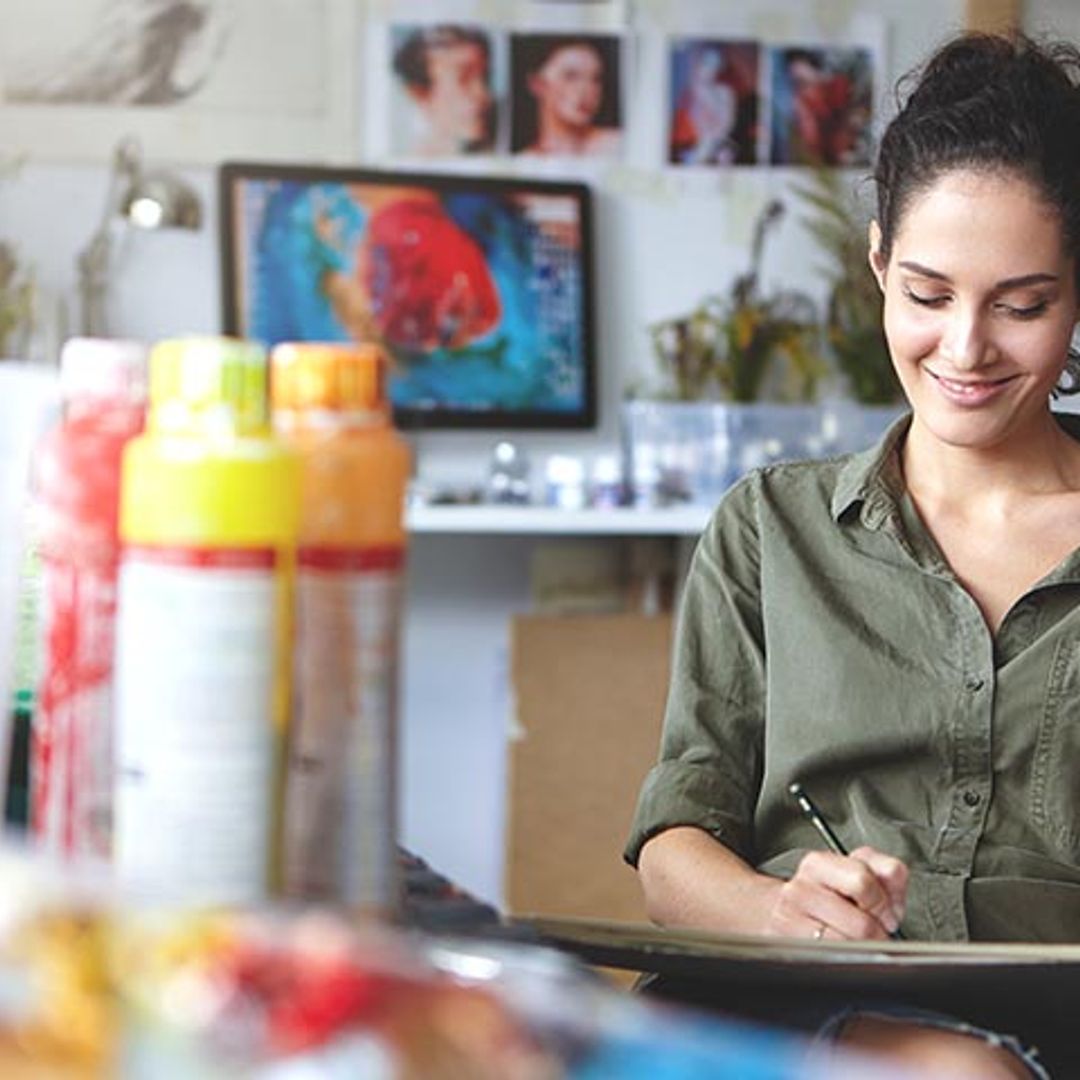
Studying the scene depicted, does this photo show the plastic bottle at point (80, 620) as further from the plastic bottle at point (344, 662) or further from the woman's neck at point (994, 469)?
the woman's neck at point (994, 469)

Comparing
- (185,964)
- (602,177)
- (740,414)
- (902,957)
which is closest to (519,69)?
(602,177)

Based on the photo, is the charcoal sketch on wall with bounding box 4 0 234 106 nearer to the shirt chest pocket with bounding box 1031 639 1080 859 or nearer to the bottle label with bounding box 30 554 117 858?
the shirt chest pocket with bounding box 1031 639 1080 859

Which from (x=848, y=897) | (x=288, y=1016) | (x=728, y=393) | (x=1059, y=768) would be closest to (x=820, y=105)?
(x=728, y=393)

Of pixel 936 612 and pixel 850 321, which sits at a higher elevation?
pixel 850 321

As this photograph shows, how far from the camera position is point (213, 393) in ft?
2.66

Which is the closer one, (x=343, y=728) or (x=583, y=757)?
(x=343, y=728)

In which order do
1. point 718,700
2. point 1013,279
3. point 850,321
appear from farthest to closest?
point 850,321 < point 718,700 < point 1013,279

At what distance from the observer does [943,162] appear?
1.58m

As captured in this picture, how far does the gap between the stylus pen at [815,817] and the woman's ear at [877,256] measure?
37 cm

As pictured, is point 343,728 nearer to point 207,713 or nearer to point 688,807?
point 207,713

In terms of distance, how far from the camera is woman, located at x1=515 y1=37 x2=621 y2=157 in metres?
3.92

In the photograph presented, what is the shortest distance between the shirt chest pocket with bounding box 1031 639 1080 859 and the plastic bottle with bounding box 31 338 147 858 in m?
0.83

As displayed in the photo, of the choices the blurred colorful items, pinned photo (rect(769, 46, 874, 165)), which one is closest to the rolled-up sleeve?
the blurred colorful items

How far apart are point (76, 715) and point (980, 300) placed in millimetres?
840
